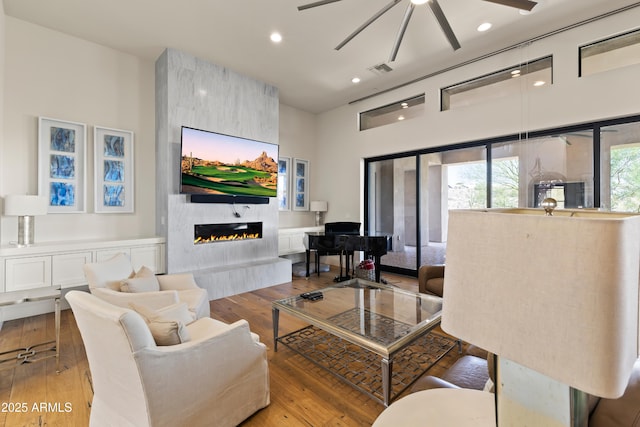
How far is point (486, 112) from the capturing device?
4.49 metres

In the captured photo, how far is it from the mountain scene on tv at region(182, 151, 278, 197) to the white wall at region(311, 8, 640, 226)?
183cm

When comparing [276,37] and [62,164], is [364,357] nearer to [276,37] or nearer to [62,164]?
[276,37]

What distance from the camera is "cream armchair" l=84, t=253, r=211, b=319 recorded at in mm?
2217

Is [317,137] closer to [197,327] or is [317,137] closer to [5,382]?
[197,327]

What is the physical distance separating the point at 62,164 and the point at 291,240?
396 centimetres

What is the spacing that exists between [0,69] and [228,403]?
4.47m

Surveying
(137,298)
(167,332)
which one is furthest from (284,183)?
(167,332)

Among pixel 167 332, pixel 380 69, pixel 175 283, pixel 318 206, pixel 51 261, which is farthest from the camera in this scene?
pixel 318 206

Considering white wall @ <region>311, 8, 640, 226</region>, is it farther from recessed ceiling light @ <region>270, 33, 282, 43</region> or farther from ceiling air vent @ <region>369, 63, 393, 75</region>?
recessed ceiling light @ <region>270, 33, 282, 43</region>

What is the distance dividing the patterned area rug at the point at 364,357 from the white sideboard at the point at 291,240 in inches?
123

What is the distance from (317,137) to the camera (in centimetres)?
732

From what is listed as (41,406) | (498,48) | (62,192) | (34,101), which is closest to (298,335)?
(41,406)

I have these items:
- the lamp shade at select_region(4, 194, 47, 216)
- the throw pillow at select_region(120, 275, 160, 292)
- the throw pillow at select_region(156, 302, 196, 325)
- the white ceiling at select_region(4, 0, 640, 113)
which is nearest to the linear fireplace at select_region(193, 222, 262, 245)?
the lamp shade at select_region(4, 194, 47, 216)

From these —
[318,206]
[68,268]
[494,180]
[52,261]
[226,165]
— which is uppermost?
[226,165]
